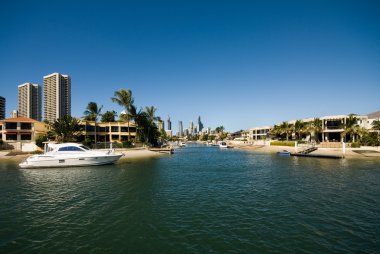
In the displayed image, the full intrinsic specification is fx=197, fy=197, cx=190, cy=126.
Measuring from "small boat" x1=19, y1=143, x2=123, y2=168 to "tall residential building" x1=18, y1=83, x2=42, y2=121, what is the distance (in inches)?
6514

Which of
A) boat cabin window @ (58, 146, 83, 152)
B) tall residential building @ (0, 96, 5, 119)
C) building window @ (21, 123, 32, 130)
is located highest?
tall residential building @ (0, 96, 5, 119)

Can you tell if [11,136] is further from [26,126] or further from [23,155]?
[23,155]

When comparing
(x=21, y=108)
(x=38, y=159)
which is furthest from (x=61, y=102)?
(x=38, y=159)

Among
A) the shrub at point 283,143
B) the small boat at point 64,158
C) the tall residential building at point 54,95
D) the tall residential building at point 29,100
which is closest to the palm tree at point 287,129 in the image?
the shrub at point 283,143

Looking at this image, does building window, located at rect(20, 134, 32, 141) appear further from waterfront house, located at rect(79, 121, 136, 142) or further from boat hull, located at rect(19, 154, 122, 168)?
boat hull, located at rect(19, 154, 122, 168)

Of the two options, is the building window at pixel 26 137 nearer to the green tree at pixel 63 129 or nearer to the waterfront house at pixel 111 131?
the green tree at pixel 63 129

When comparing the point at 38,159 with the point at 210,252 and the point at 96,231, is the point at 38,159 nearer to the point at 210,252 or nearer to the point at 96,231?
the point at 96,231

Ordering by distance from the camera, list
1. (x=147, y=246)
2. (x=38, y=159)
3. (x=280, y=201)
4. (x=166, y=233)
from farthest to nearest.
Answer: (x=38, y=159)
(x=280, y=201)
(x=166, y=233)
(x=147, y=246)

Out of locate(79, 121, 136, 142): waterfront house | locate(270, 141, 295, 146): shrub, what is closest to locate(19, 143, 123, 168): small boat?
locate(79, 121, 136, 142): waterfront house

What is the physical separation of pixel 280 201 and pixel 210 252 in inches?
384

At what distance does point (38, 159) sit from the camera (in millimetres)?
35250

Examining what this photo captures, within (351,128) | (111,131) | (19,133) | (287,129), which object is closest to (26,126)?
(19,133)

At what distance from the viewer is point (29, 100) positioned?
536ft

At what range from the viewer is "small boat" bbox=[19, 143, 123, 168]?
1389 inches
